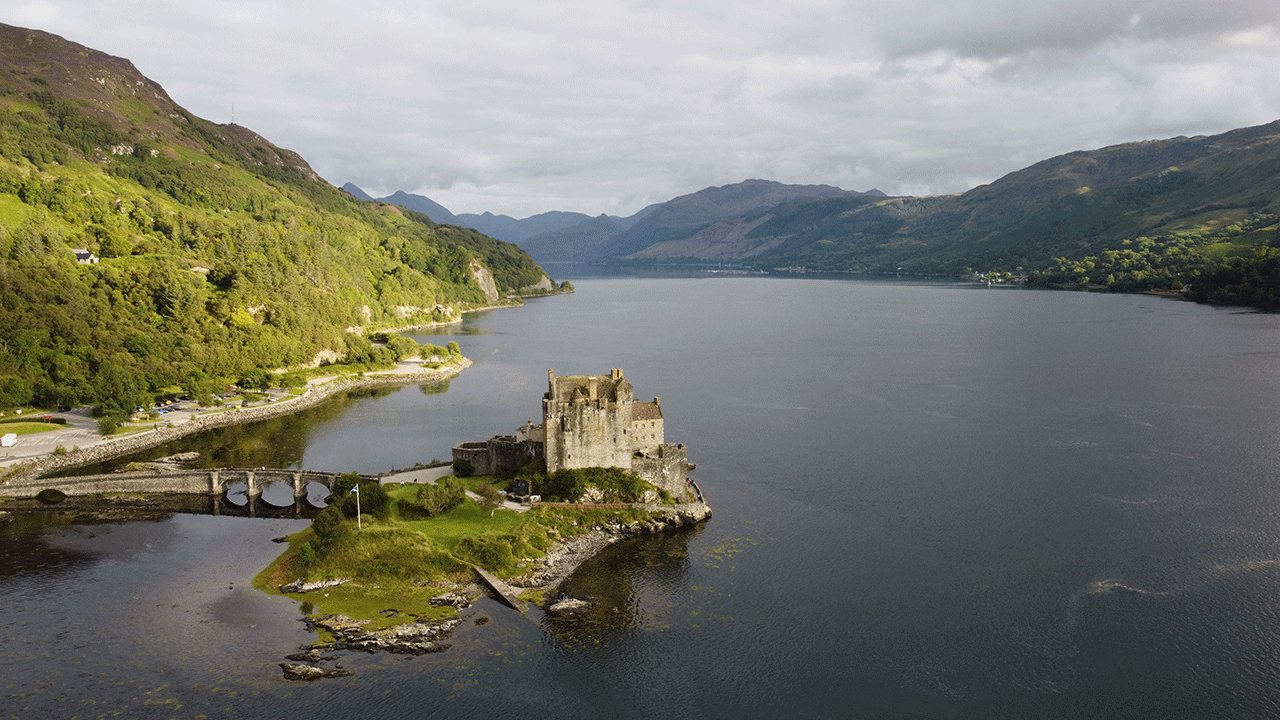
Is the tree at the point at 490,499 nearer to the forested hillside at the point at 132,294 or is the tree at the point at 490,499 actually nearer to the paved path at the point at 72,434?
the paved path at the point at 72,434

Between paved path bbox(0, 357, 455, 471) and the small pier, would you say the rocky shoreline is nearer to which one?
the small pier

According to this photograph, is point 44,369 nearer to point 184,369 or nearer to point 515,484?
point 184,369

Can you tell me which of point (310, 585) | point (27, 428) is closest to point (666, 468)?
point (310, 585)

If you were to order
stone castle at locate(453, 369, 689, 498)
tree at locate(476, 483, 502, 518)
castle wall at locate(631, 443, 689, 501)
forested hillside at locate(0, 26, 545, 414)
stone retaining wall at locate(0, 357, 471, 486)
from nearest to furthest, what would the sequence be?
tree at locate(476, 483, 502, 518) → stone castle at locate(453, 369, 689, 498) → castle wall at locate(631, 443, 689, 501) → stone retaining wall at locate(0, 357, 471, 486) → forested hillside at locate(0, 26, 545, 414)

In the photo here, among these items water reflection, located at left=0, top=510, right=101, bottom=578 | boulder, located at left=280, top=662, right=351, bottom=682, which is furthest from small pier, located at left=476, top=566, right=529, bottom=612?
water reflection, located at left=0, top=510, right=101, bottom=578

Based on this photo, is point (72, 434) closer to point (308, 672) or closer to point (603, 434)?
point (603, 434)

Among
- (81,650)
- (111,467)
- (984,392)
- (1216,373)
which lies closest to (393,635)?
(81,650)
